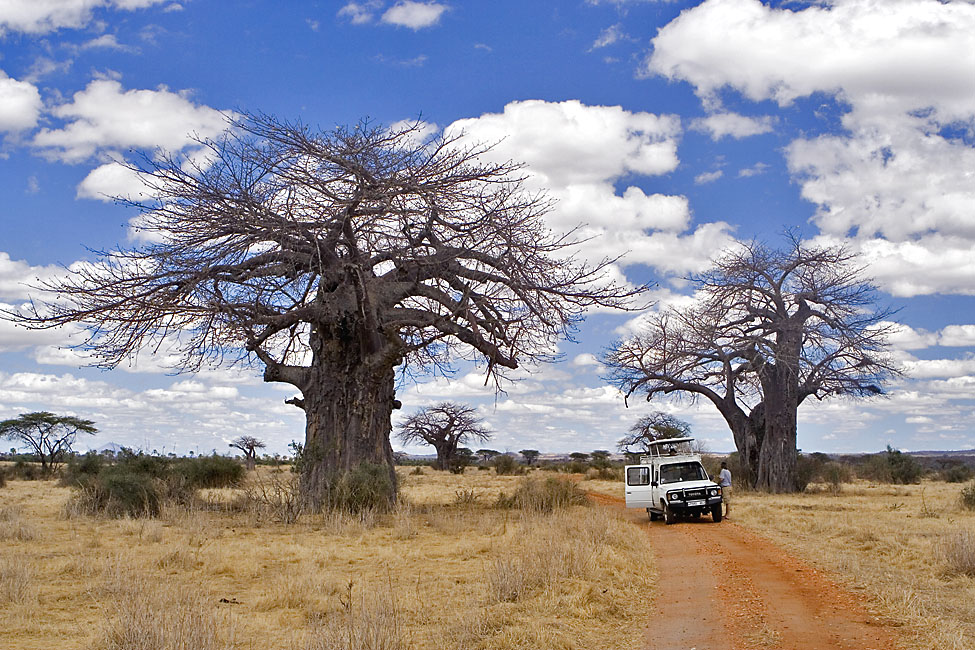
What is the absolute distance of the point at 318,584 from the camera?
30.6 feet

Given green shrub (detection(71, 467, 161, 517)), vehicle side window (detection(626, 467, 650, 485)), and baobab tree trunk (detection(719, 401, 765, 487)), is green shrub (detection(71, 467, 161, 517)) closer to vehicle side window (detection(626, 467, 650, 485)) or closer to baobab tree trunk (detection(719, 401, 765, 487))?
vehicle side window (detection(626, 467, 650, 485))

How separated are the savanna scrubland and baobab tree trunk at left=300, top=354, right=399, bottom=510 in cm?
95

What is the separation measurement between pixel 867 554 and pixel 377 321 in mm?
10103

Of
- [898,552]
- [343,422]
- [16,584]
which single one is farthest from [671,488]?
[16,584]

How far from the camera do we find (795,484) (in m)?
31.5

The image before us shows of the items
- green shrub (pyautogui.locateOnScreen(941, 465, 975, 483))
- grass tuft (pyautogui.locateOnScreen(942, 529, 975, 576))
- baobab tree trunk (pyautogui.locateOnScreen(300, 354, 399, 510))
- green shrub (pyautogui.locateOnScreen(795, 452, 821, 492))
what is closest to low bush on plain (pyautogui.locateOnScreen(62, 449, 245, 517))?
baobab tree trunk (pyautogui.locateOnScreen(300, 354, 399, 510))

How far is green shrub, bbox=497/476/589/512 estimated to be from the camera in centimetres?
2162

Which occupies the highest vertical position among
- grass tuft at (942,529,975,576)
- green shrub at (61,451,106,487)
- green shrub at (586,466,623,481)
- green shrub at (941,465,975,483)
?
green shrub at (61,451,106,487)

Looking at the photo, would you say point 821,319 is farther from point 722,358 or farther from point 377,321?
point 377,321

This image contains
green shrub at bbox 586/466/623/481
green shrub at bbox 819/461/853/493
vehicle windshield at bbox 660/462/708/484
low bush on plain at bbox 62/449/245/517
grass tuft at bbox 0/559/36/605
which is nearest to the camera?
grass tuft at bbox 0/559/36/605

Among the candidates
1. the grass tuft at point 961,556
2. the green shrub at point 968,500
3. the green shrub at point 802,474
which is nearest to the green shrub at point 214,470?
the green shrub at point 802,474

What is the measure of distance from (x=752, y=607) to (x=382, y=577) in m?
4.42

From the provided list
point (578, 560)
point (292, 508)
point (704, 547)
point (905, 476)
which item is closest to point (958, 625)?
point (578, 560)

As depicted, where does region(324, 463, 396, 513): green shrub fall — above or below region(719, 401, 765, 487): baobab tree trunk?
below
